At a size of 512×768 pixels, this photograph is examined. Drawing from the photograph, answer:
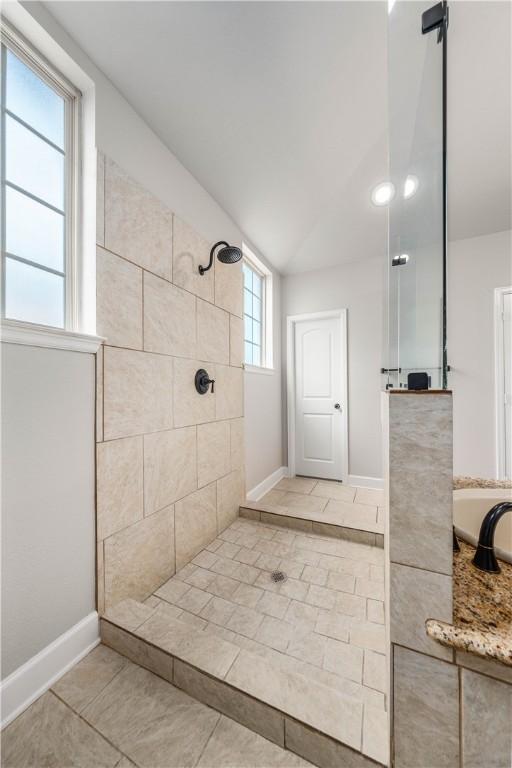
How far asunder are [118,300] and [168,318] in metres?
0.34

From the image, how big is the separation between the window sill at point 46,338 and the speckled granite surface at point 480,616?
1450mm

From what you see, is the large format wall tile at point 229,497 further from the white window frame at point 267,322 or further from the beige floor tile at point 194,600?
the white window frame at point 267,322

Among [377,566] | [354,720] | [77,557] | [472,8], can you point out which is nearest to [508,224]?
[472,8]

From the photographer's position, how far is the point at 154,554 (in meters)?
1.56

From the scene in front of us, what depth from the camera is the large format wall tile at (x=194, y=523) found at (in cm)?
174

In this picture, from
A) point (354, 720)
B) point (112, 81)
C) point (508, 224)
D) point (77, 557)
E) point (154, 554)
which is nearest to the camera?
point (354, 720)

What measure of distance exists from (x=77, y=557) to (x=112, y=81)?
87.5 inches

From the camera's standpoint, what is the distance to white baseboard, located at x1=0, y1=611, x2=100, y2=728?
98 centimetres

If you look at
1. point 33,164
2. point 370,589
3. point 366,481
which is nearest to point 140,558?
point 370,589

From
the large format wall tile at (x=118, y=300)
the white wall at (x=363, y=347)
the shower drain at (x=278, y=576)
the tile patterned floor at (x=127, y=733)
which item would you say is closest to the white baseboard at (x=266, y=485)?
the white wall at (x=363, y=347)

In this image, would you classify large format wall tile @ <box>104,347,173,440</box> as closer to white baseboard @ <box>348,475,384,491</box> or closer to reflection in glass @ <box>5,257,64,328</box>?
reflection in glass @ <box>5,257,64,328</box>

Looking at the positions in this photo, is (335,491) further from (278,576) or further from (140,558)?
(140,558)

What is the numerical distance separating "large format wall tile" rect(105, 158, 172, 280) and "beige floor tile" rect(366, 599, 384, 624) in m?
2.10

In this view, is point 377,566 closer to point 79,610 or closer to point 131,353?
point 79,610
